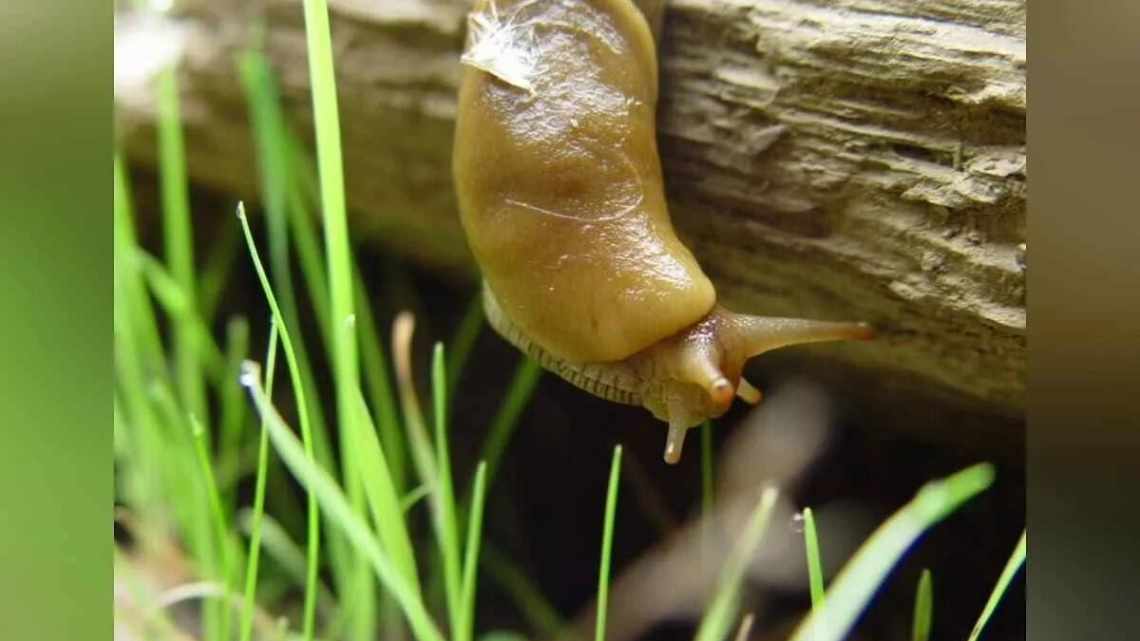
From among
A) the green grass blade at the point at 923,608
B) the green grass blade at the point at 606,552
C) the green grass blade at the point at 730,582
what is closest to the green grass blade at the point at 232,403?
the green grass blade at the point at 606,552

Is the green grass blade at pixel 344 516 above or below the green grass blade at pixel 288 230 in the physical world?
below

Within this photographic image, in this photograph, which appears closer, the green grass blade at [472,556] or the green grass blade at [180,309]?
the green grass blade at [472,556]

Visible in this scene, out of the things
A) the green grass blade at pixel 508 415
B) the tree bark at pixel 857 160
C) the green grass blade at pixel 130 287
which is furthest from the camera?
the green grass blade at pixel 130 287

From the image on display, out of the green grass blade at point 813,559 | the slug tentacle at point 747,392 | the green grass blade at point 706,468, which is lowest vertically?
the green grass blade at point 813,559

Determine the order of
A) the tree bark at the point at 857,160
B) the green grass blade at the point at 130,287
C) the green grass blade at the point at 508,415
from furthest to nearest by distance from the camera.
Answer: the green grass blade at the point at 130,287 → the green grass blade at the point at 508,415 → the tree bark at the point at 857,160

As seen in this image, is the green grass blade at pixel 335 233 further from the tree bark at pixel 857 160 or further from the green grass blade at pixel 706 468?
the green grass blade at pixel 706 468

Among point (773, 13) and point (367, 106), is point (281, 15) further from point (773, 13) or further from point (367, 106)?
point (773, 13)

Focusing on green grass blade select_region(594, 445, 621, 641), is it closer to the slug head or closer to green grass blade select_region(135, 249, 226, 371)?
the slug head
